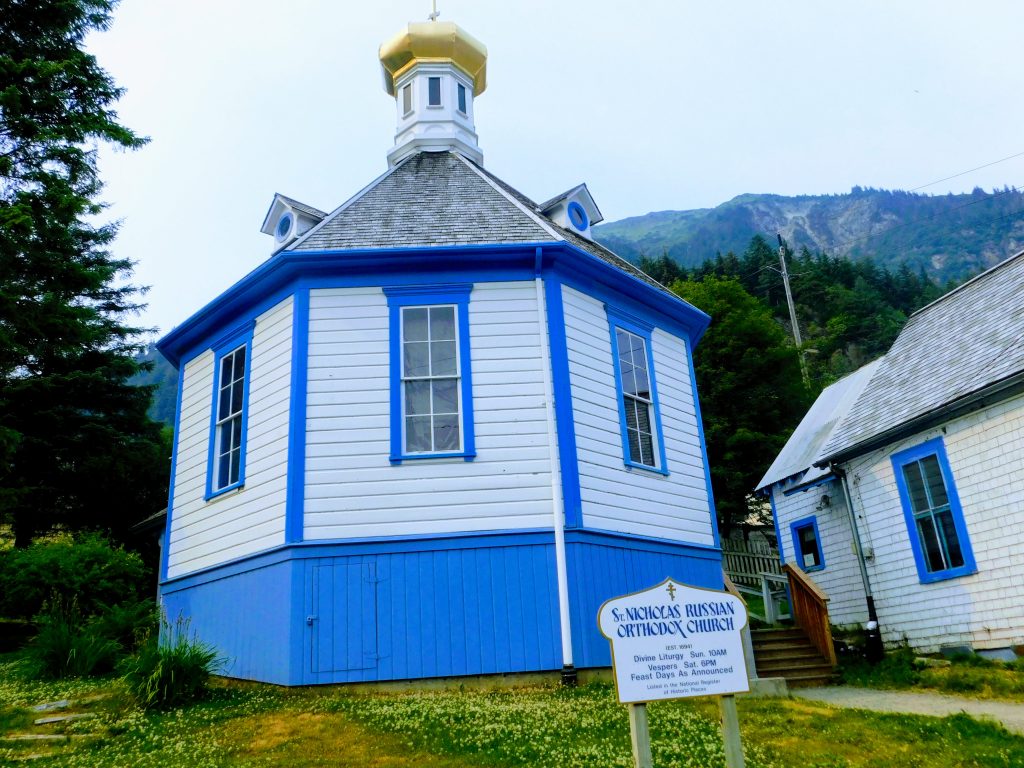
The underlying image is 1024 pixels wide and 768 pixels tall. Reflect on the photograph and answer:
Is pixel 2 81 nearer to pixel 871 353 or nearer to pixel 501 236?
pixel 501 236

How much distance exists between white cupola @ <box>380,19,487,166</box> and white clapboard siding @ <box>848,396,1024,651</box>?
1030cm

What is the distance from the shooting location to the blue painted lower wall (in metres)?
9.32

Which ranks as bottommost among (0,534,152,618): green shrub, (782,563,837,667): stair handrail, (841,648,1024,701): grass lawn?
(841,648,1024,701): grass lawn

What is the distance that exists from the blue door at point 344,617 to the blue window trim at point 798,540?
35.0 feet

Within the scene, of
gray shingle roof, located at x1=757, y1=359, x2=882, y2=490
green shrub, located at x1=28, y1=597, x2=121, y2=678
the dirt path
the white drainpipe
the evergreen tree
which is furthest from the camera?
the evergreen tree

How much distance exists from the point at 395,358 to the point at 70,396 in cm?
1747

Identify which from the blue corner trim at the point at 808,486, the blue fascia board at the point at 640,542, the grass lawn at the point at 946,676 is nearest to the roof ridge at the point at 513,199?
the blue fascia board at the point at 640,542

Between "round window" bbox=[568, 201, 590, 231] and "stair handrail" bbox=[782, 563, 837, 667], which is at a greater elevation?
"round window" bbox=[568, 201, 590, 231]

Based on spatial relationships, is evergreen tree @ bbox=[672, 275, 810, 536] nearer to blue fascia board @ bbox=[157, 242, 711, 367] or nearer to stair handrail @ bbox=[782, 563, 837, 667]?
stair handrail @ bbox=[782, 563, 837, 667]

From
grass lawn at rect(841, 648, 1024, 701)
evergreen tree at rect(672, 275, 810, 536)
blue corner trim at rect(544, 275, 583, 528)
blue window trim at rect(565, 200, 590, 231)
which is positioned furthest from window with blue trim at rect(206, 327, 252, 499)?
evergreen tree at rect(672, 275, 810, 536)

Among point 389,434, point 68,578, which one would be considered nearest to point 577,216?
point 389,434

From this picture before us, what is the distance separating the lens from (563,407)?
10398mm

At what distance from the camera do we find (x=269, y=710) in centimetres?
811

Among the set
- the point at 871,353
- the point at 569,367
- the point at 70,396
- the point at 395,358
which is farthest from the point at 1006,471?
the point at 871,353
